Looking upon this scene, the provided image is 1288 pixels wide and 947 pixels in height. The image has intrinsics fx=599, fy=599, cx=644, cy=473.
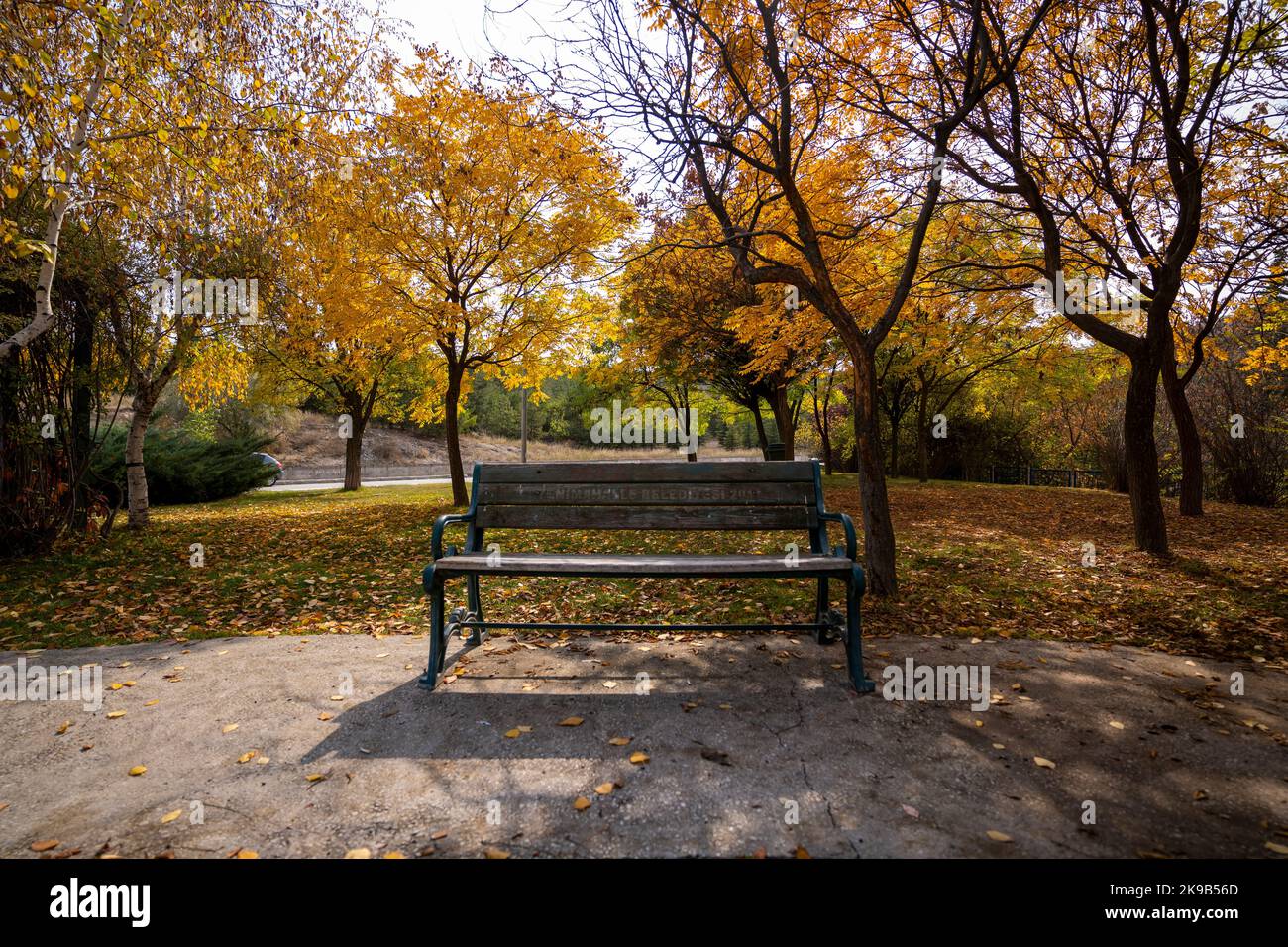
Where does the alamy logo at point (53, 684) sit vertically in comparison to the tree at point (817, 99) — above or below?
below

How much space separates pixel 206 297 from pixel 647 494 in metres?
9.65

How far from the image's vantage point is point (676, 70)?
519 centimetres

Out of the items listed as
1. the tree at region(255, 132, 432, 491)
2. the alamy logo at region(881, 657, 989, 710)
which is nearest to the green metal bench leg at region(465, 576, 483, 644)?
the alamy logo at region(881, 657, 989, 710)

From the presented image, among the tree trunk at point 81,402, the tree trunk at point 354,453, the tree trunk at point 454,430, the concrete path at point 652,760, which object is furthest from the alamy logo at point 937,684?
the tree trunk at point 354,453

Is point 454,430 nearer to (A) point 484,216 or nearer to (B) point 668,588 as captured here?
(A) point 484,216

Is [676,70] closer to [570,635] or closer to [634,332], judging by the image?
[570,635]

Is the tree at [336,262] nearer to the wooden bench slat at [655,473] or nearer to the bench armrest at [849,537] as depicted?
the wooden bench slat at [655,473]

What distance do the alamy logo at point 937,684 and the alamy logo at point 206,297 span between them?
11.3 meters

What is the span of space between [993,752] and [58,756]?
14.9 feet

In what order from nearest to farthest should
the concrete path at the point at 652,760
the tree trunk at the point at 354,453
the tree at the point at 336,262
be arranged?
the concrete path at the point at 652,760 < the tree at the point at 336,262 < the tree trunk at the point at 354,453

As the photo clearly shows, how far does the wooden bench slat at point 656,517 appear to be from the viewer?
4.22m
